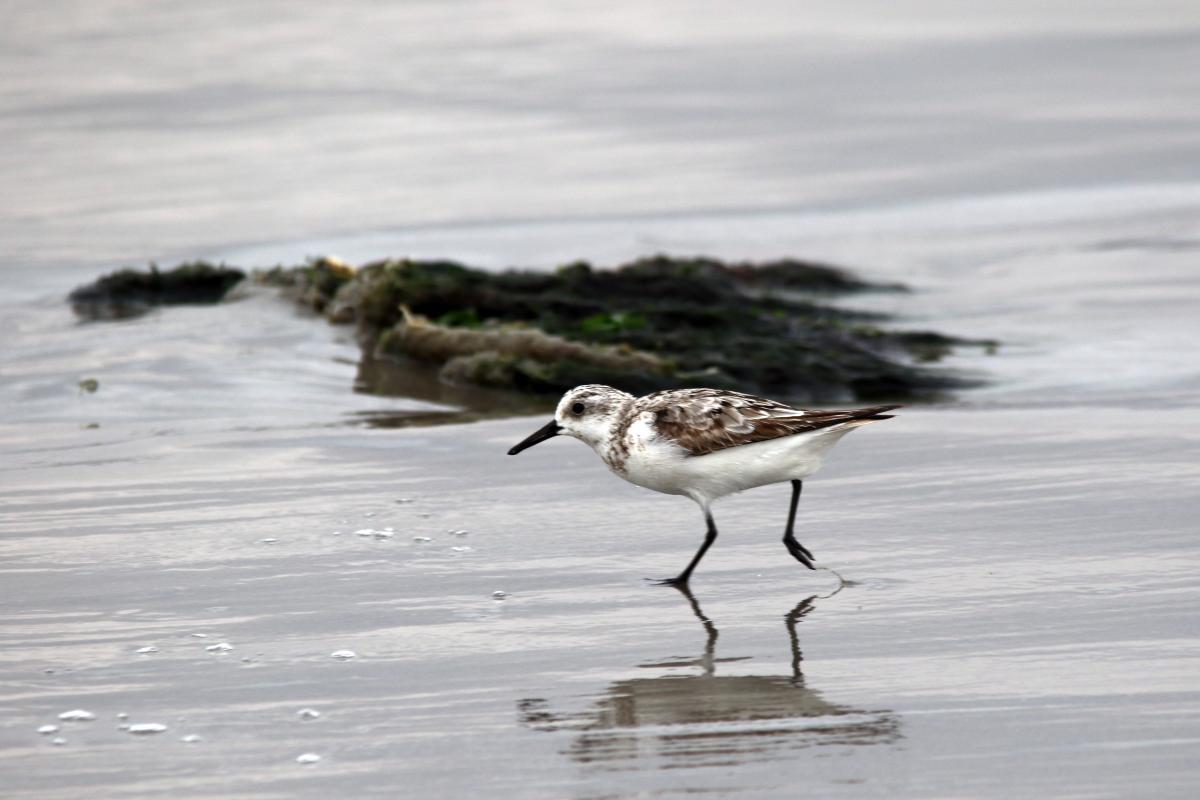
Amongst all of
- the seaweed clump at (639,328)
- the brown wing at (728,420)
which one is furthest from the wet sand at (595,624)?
the seaweed clump at (639,328)

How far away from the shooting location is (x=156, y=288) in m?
12.3

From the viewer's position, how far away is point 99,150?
Result: 16969 mm

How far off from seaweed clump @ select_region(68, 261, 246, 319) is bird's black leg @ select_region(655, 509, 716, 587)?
6.93m

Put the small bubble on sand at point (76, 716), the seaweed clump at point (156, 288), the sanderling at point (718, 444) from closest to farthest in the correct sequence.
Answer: the small bubble on sand at point (76, 716) → the sanderling at point (718, 444) → the seaweed clump at point (156, 288)

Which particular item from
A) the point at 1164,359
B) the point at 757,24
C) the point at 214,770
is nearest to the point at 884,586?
the point at 214,770

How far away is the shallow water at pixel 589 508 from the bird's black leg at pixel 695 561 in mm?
133

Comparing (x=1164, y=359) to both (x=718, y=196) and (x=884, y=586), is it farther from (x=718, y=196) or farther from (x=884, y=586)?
(x=718, y=196)

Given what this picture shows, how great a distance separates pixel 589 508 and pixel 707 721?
2550 mm

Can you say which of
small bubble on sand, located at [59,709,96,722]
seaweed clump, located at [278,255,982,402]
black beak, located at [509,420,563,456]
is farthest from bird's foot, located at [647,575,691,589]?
seaweed clump, located at [278,255,982,402]

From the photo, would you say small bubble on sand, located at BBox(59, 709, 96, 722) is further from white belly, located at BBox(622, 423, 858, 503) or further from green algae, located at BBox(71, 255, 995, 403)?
green algae, located at BBox(71, 255, 995, 403)

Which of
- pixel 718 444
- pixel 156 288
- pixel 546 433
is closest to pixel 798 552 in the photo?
pixel 718 444

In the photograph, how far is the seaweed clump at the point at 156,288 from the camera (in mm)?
12078

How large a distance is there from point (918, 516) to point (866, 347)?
13.2ft

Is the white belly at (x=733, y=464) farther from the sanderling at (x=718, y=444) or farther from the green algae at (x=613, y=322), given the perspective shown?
the green algae at (x=613, y=322)
